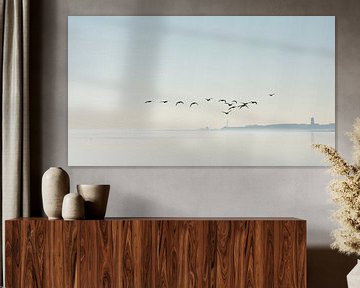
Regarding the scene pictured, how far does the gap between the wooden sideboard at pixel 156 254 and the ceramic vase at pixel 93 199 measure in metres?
0.11

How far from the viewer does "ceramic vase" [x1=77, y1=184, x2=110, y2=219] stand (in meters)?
3.41

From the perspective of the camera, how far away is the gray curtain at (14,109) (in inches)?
146

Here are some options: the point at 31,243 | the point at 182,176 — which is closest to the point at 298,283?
the point at 182,176

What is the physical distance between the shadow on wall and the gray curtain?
1.79 meters

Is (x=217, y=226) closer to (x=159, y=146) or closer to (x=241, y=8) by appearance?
(x=159, y=146)

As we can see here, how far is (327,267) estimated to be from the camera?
12.5 ft

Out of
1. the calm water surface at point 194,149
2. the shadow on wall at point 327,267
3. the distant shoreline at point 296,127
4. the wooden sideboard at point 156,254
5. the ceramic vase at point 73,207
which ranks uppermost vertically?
the distant shoreline at point 296,127

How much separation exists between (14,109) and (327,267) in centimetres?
216

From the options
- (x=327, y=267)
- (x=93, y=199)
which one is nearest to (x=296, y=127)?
(x=327, y=267)

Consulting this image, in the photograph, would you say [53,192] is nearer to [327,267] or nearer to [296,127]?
[296,127]

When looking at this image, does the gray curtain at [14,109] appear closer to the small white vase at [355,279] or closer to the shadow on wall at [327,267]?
the shadow on wall at [327,267]

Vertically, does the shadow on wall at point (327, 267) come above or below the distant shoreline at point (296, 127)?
below

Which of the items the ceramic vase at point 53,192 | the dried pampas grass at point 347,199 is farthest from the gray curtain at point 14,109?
the dried pampas grass at point 347,199

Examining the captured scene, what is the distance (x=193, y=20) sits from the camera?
383 centimetres
